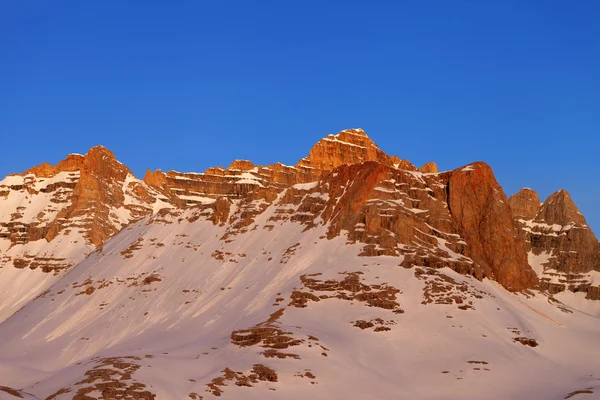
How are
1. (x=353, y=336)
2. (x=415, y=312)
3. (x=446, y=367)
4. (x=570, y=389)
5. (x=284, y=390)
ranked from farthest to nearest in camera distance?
(x=415, y=312) → (x=353, y=336) → (x=446, y=367) → (x=570, y=389) → (x=284, y=390)

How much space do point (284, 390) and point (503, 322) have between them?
2508 inches

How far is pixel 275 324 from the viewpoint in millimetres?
177000

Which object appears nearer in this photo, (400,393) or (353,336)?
(400,393)

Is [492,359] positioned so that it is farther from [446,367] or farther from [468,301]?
[468,301]

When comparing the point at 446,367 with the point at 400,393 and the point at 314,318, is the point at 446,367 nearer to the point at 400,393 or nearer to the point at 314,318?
the point at 400,393

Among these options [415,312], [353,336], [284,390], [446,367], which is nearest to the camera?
[284,390]

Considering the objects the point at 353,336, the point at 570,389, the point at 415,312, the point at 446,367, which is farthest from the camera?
the point at 415,312

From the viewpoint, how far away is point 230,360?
15600 centimetres

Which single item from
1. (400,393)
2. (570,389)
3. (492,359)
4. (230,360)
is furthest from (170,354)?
(570,389)

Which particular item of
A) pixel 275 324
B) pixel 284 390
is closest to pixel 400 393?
pixel 284 390

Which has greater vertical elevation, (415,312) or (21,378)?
(415,312)

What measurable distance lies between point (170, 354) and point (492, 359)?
191 feet

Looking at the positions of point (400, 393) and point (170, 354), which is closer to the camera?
point (400, 393)

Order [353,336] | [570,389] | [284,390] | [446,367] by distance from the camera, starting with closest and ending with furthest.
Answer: [284,390], [570,389], [446,367], [353,336]
